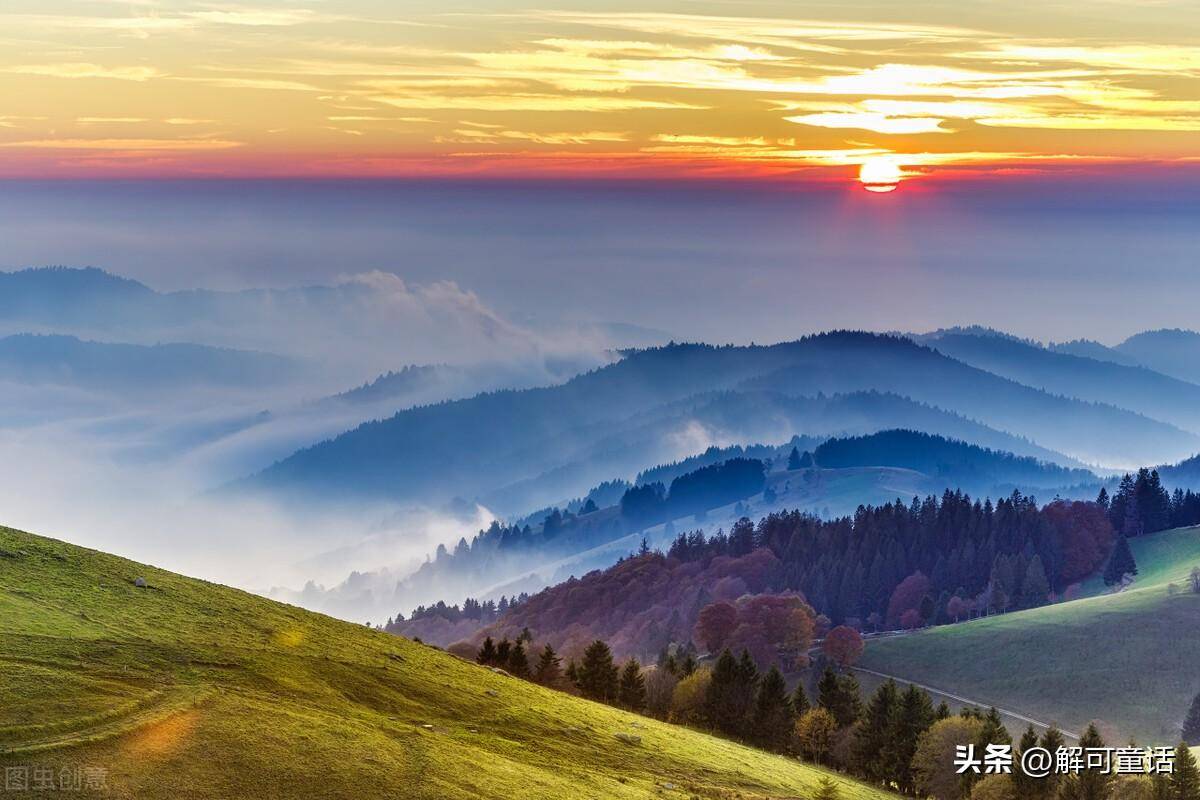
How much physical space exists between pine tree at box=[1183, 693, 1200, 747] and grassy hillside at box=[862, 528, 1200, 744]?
3.79 feet

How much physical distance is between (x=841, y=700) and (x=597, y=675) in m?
23.0

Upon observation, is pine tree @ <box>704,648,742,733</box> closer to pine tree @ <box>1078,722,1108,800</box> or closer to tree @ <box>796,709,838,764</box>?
tree @ <box>796,709,838,764</box>

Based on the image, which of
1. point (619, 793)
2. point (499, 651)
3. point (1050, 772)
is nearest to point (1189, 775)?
point (1050, 772)

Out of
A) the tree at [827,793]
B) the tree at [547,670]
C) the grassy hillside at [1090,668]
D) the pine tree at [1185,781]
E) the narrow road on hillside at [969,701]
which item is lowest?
the tree at [827,793]

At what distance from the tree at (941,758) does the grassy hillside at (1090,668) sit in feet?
215

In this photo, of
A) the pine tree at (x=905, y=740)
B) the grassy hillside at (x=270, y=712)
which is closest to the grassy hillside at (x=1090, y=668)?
the pine tree at (x=905, y=740)

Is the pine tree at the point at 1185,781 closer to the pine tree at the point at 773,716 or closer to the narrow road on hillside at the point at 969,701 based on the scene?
the pine tree at the point at 773,716

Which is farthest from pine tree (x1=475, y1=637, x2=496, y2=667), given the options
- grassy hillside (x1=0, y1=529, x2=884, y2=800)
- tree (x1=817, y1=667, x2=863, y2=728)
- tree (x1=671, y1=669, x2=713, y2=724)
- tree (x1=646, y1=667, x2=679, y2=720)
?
grassy hillside (x1=0, y1=529, x2=884, y2=800)

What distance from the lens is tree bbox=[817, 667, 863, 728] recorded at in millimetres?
123750

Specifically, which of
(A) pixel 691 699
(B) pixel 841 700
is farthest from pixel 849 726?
(A) pixel 691 699

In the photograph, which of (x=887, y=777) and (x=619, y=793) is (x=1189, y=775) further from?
(x=619, y=793)

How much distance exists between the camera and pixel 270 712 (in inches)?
2534

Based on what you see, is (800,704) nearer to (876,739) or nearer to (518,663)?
(876,739)

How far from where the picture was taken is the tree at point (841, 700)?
12375 centimetres
